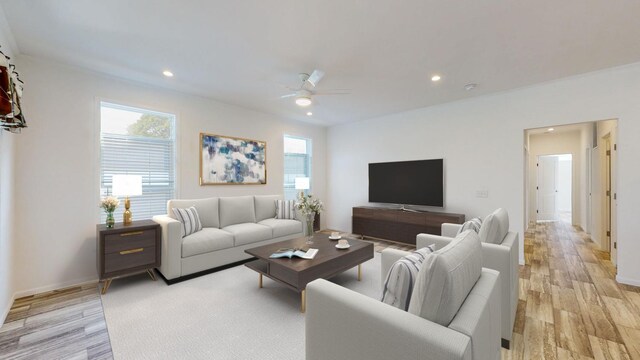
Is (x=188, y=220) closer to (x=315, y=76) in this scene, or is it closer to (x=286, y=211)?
(x=286, y=211)

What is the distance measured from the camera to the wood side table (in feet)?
8.88

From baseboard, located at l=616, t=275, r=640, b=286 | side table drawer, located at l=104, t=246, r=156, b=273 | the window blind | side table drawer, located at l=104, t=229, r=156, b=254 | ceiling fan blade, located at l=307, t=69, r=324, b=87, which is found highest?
ceiling fan blade, located at l=307, t=69, r=324, b=87

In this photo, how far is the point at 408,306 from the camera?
45.6 inches

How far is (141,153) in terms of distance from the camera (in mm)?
3564

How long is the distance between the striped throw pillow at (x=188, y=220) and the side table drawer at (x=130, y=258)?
0.42 meters

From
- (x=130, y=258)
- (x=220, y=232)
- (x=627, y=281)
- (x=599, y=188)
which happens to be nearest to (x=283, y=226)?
(x=220, y=232)

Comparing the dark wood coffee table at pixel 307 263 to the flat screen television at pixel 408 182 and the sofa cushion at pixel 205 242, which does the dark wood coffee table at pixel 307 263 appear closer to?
the sofa cushion at pixel 205 242

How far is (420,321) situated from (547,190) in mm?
9263

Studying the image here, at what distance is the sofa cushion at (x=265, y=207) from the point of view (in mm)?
4484

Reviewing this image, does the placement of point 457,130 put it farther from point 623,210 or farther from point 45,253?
point 45,253

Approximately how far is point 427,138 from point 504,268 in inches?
127

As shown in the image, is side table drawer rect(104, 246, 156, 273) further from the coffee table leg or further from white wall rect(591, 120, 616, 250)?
white wall rect(591, 120, 616, 250)

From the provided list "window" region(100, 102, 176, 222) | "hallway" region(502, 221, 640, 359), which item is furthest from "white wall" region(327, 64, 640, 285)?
"window" region(100, 102, 176, 222)

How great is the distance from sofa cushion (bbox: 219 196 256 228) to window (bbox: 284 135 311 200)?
4.17 feet
